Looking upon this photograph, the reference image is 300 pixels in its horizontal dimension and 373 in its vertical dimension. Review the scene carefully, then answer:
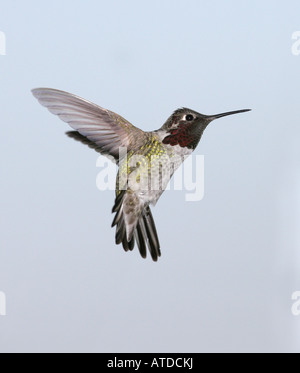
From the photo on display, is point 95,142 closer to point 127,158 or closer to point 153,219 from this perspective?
point 127,158

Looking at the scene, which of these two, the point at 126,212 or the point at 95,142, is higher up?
the point at 95,142

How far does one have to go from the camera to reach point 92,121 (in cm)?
119

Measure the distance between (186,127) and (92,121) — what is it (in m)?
0.21

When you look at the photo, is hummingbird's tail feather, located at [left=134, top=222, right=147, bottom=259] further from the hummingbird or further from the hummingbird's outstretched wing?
the hummingbird's outstretched wing

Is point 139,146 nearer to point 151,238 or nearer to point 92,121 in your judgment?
point 92,121

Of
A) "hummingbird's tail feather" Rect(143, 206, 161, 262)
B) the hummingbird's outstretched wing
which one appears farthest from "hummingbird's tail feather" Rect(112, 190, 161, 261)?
the hummingbird's outstretched wing

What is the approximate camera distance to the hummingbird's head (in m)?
1.21

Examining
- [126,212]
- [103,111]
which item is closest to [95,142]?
[103,111]

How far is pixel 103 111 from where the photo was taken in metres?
1.19

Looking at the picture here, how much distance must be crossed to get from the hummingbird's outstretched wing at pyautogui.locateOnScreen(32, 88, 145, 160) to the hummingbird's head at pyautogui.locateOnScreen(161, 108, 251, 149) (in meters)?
0.07

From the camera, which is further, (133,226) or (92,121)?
(133,226)

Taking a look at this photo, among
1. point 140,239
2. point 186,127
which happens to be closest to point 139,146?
point 186,127

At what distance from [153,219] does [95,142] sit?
0.25m

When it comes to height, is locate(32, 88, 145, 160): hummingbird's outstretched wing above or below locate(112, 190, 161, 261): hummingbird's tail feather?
above
